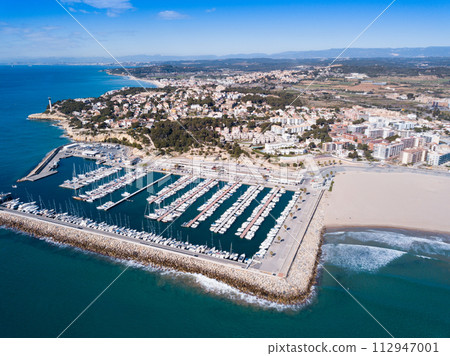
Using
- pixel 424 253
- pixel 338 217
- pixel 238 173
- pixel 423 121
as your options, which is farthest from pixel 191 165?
pixel 423 121

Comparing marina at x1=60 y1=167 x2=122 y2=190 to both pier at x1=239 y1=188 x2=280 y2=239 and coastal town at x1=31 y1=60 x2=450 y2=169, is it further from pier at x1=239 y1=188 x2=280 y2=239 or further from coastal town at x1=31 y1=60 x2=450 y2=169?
pier at x1=239 y1=188 x2=280 y2=239

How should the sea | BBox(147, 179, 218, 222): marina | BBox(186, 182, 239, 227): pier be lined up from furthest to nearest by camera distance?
BBox(147, 179, 218, 222): marina, BBox(186, 182, 239, 227): pier, the sea

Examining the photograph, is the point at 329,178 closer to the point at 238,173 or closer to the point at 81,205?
the point at 238,173

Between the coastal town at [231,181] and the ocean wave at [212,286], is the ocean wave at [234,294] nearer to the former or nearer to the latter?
the ocean wave at [212,286]

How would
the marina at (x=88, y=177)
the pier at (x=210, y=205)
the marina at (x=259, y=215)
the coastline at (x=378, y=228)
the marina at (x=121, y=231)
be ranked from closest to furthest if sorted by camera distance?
the marina at (x=121, y=231)
the marina at (x=259, y=215)
the coastline at (x=378, y=228)
the pier at (x=210, y=205)
the marina at (x=88, y=177)

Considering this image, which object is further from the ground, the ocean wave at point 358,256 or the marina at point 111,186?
the marina at point 111,186

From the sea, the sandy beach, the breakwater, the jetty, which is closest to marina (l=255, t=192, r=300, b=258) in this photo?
the breakwater

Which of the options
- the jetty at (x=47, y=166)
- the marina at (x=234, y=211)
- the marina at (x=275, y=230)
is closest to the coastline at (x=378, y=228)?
the marina at (x=275, y=230)
